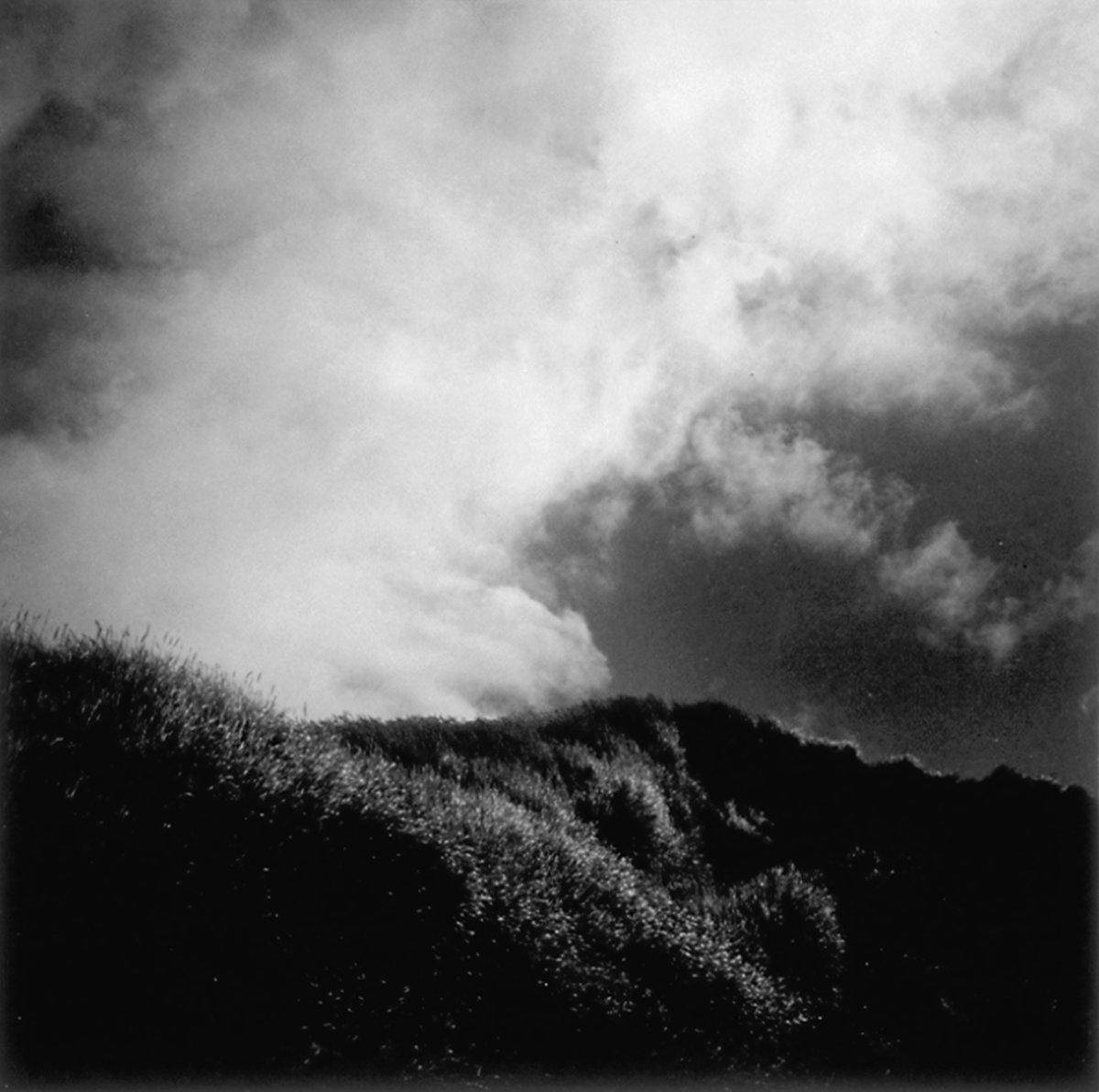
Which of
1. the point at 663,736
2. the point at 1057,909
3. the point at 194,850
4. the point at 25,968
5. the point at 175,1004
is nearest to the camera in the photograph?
the point at 25,968

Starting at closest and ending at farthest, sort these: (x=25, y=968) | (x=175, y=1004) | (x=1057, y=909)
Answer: (x=25, y=968)
(x=175, y=1004)
(x=1057, y=909)

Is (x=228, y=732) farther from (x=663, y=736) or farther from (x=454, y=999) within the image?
(x=663, y=736)

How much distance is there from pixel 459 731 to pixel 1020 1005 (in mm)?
10236

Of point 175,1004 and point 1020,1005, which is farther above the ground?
point 175,1004

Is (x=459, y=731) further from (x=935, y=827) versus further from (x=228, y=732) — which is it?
(x=935, y=827)

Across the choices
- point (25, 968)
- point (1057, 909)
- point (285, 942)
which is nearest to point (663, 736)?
point (1057, 909)

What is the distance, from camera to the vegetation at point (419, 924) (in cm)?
429

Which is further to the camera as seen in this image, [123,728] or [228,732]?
[228,732]

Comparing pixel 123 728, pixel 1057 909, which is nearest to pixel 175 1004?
pixel 123 728

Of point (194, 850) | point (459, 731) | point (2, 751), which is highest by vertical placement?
point (459, 731)

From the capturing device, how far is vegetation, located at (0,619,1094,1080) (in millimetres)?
4285

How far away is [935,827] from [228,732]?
18.1 meters

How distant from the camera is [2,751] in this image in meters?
4.35

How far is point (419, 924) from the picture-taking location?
19.7 feet
